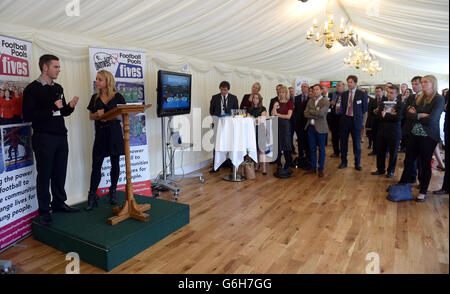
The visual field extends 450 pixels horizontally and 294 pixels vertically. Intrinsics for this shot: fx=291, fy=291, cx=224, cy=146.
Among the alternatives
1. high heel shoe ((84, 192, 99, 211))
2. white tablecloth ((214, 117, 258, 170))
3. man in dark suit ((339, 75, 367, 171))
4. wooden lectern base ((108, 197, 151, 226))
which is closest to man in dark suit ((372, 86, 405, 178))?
man in dark suit ((339, 75, 367, 171))

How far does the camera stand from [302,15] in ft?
16.1

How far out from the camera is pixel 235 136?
452cm

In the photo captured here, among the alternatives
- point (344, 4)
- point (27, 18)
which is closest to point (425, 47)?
point (344, 4)

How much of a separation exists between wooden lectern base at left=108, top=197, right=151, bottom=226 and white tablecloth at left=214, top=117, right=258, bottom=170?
1947 millimetres

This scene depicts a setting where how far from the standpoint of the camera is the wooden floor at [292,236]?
230 centimetres

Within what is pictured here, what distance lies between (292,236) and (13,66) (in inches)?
119

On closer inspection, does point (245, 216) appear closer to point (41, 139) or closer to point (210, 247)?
point (210, 247)

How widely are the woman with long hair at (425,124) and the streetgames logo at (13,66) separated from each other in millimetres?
4213

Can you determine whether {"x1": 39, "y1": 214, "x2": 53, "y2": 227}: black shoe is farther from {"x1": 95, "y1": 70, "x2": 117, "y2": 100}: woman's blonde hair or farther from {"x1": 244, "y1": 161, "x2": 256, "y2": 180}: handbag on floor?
{"x1": 244, "y1": 161, "x2": 256, "y2": 180}: handbag on floor

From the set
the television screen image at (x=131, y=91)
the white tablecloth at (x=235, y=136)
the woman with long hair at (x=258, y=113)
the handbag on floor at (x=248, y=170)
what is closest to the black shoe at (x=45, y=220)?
the television screen image at (x=131, y=91)

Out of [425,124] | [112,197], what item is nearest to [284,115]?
[425,124]

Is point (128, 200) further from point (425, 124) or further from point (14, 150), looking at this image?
point (425, 124)

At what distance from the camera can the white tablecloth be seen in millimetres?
4523
